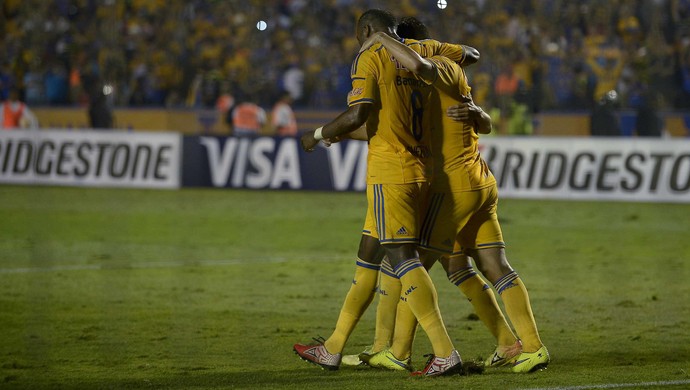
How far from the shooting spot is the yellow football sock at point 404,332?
21.2ft

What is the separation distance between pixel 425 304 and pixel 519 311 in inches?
25.0

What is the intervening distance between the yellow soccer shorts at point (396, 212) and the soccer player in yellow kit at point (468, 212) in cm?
20

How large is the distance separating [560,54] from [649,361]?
17076 millimetres

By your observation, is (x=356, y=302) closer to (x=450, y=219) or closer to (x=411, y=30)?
(x=450, y=219)

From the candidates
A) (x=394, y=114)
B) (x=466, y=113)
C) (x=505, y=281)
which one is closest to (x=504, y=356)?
(x=505, y=281)

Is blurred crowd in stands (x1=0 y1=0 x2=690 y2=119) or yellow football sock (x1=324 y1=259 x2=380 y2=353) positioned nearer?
yellow football sock (x1=324 y1=259 x2=380 y2=353)

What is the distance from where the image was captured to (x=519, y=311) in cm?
641

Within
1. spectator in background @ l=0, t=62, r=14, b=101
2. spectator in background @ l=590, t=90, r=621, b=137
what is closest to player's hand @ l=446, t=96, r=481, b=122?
spectator in background @ l=590, t=90, r=621, b=137

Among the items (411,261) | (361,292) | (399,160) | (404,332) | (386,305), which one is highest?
(399,160)

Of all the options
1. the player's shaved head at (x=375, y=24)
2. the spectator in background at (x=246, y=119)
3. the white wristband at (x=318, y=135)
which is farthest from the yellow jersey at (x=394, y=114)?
the spectator in background at (x=246, y=119)

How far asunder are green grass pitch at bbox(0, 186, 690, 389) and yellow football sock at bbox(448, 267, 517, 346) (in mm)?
285

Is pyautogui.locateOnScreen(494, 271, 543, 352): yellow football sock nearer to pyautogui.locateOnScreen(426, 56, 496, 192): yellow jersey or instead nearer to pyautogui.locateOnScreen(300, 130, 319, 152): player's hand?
pyautogui.locateOnScreen(426, 56, 496, 192): yellow jersey

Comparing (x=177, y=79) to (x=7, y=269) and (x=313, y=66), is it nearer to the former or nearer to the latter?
(x=313, y=66)

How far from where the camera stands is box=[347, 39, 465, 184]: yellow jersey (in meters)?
6.15
